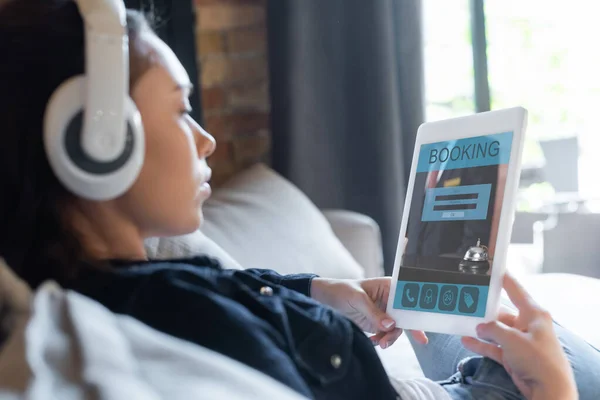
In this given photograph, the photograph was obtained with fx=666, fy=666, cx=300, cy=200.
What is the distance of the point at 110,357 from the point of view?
1.66 feet

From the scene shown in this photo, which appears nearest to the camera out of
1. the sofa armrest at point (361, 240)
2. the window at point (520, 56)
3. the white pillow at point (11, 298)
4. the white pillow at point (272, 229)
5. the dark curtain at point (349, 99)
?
the white pillow at point (11, 298)

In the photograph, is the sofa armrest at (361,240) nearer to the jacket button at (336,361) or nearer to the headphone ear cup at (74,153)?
the jacket button at (336,361)

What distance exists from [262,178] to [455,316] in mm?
798

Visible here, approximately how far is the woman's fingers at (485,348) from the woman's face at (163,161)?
13.8 inches

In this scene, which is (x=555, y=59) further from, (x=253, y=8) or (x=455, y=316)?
(x=455, y=316)

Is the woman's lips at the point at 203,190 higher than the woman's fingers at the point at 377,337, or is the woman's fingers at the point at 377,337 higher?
the woman's lips at the point at 203,190

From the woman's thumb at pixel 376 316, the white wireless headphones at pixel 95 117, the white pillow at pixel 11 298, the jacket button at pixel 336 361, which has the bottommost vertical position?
the woman's thumb at pixel 376 316

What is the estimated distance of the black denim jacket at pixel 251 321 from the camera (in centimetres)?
58

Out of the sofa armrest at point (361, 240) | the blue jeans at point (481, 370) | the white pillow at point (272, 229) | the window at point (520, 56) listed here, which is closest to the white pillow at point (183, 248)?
the white pillow at point (272, 229)

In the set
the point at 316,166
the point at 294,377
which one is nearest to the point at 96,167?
the point at 294,377

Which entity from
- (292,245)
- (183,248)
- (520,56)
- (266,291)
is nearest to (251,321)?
(266,291)

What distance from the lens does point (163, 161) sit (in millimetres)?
708

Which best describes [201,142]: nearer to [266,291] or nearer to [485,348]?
[266,291]

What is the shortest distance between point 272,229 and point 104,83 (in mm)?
752
